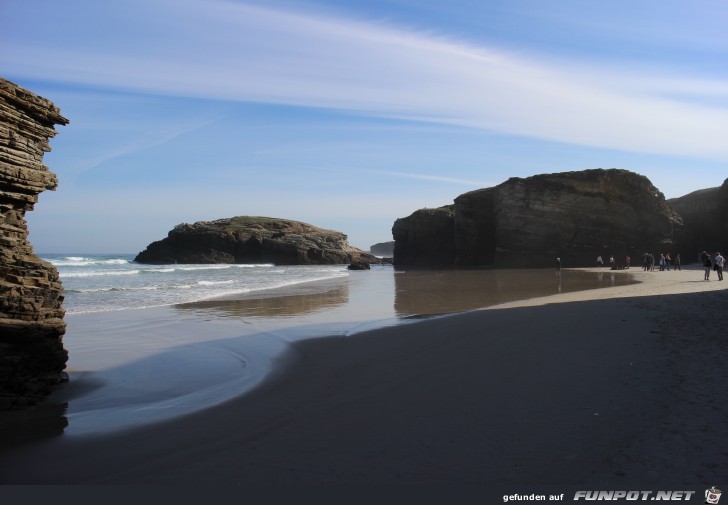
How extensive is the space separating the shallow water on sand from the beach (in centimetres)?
81

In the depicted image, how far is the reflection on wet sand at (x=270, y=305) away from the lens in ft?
60.0

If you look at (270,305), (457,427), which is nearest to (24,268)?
(457,427)

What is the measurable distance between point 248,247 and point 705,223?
65.2 m

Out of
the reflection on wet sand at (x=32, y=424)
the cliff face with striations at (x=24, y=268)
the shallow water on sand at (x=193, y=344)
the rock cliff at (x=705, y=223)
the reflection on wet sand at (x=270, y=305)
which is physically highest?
the rock cliff at (x=705, y=223)

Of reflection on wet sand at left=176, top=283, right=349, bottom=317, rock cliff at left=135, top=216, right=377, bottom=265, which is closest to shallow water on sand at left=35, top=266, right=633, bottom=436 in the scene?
reflection on wet sand at left=176, top=283, right=349, bottom=317

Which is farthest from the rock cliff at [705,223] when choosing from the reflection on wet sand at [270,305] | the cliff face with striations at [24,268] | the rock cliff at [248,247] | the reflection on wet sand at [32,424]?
the reflection on wet sand at [32,424]

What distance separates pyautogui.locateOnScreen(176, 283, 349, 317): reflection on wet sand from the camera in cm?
1828

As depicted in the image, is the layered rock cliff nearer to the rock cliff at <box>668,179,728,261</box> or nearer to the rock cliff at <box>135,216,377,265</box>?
the rock cliff at <box>668,179,728,261</box>

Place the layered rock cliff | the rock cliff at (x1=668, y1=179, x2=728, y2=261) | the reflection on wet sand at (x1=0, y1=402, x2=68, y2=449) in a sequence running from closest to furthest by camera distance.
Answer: the reflection on wet sand at (x1=0, y1=402, x2=68, y2=449), the layered rock cliff, the rock cliff at (x1=668, y1=179, x2=728, y2=261)

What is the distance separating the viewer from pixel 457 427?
5.35 meters

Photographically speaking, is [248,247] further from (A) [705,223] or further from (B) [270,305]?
(B) [270,305]

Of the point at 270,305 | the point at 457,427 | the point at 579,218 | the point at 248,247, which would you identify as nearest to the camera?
the point at 457,427

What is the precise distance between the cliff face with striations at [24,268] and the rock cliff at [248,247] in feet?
240

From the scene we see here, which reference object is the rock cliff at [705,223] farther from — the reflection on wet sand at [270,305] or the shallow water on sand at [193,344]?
the reflection on wet sand at [270,305]
